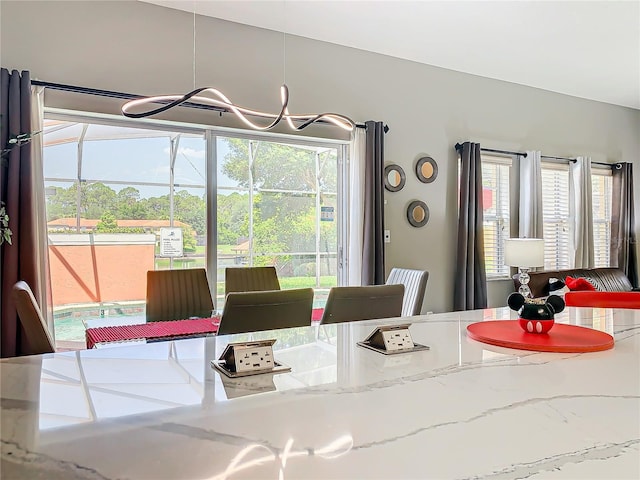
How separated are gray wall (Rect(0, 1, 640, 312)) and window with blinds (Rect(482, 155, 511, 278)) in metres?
0.21

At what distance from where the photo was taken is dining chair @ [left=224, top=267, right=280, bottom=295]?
11.8ft

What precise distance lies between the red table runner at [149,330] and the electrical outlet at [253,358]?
138 cm

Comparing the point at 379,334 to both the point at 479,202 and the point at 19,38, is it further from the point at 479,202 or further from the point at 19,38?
the point at 479,202

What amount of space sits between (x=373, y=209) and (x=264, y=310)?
8.33 feet

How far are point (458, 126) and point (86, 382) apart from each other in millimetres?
5000

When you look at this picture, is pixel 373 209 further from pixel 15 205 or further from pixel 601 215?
pixel 601 215

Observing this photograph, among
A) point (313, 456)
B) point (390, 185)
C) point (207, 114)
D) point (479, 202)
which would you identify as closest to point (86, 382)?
point (313, 456)

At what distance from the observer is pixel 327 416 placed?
92 cm

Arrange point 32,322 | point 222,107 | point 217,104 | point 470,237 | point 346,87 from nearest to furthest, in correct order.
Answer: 1. point 32,322
2. point 217,104
3. point 222,107
4. point 346,87
5. point 470,237

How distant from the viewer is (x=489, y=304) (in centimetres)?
568

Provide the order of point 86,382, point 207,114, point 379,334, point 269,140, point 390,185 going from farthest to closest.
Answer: point 390,185
point 269,140
point 207,114
point 379,334
point 86,382

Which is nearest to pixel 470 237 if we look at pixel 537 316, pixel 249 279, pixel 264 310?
pixel 249 279

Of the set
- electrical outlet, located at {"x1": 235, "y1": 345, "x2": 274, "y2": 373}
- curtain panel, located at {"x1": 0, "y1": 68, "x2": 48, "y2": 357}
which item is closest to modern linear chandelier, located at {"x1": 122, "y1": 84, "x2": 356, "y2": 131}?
curtain panel, located at {"x1": 0, "y1": 68, "x2": 48, "y2": 357}

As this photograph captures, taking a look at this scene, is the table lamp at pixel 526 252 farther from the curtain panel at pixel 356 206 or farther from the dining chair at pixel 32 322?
the dining chair at pixel 32 322
